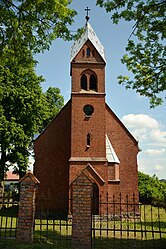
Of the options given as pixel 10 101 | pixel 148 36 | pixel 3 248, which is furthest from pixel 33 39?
pixel 10 101

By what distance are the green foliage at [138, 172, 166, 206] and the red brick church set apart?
4982 mm

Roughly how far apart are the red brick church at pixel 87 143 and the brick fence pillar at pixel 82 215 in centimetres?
823

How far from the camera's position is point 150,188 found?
22094 mm

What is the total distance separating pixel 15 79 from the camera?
20.5 meters

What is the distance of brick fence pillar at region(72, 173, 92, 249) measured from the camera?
22.6 feet

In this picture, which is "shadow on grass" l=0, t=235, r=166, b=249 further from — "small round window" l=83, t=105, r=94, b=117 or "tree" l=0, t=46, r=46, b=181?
"tree" l=0, t=46, r=46, b=181

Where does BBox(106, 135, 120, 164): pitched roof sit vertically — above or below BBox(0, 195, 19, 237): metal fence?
above

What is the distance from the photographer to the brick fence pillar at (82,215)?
690 centimetres

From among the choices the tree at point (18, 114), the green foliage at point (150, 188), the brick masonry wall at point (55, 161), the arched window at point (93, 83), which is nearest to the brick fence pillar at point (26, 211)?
the brick masonry wall at point (55, 161)

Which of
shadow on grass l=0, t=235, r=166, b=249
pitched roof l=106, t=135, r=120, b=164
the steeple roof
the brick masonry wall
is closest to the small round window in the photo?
the brick masonry wall

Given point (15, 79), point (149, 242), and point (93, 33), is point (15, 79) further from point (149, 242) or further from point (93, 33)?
point (149, 242)

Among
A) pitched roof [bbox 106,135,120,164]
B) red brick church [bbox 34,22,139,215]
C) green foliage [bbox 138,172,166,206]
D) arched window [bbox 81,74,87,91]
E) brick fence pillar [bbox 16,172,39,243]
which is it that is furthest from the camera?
green foliage [bbox 138,172,166,206]

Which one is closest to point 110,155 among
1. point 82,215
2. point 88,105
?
point 88,105

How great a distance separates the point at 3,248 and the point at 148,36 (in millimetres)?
7520
